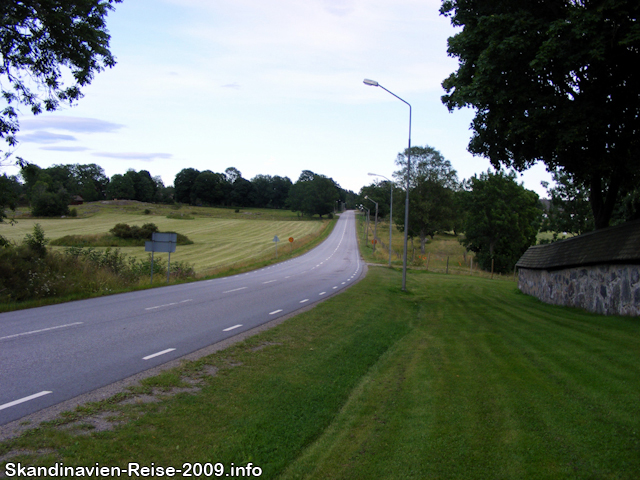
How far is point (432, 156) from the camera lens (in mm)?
74312

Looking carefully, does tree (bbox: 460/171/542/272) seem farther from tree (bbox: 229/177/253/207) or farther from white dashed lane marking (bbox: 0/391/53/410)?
tree (bbox: 229/177/253/207)

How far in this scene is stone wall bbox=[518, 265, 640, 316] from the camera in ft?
40.4

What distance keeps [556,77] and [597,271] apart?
6057 millimetres

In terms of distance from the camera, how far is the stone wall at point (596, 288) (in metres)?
12.3

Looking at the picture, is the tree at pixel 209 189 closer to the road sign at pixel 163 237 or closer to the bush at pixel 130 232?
the bush at pixel 130 232

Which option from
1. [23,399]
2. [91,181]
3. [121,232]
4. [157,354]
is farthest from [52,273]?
[91,181]

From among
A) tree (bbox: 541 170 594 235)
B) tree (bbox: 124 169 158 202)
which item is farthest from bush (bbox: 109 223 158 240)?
tree (bbox: 124 169 158 202)

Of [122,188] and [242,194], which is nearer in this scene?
[122,188]

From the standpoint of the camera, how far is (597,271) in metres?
14.2

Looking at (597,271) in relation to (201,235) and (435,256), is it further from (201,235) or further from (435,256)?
(201,235)

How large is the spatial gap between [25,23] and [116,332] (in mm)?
12969

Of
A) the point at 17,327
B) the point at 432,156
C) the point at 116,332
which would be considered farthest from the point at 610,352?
the point at 432,156

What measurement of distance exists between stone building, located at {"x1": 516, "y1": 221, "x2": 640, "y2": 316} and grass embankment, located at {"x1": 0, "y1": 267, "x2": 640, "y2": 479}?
296 centimetres

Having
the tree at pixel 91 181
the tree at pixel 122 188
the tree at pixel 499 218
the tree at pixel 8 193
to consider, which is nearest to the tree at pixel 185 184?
the tree at pixel 122 188
